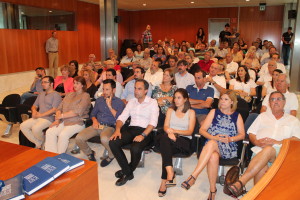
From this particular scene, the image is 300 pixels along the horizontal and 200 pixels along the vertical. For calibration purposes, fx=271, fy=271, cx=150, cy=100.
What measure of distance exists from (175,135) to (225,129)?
56cm

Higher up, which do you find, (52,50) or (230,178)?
(52,50)

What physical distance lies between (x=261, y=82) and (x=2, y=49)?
7.84 m

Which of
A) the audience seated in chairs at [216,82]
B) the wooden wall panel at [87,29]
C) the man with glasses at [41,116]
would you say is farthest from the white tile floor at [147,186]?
the wooden wall panel at [87,29]

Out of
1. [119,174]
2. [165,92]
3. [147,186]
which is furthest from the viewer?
[165,92]

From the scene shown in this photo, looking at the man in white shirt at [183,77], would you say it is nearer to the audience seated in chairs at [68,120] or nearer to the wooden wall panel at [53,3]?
the audience seated in chairs at [68,120]

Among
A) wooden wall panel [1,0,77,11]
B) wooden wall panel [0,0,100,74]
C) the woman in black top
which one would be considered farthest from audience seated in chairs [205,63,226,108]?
the woman in black top

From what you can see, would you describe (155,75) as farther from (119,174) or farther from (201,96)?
(119,174)

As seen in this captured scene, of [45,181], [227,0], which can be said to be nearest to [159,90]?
[45,181]

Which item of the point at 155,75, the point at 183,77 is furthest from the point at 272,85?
the point at 155,75

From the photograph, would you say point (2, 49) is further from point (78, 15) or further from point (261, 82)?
point (261, 82)

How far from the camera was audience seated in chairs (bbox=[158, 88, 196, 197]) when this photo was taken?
2918 mm

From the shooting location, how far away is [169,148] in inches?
117

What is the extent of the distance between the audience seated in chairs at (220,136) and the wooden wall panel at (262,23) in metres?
12.8

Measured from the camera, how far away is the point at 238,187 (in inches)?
96.5
